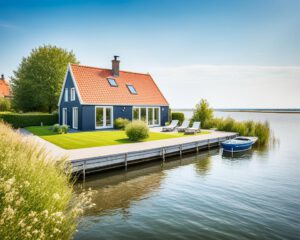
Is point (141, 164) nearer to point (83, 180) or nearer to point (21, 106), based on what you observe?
point (83, 180)

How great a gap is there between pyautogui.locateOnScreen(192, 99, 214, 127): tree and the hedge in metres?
17.5

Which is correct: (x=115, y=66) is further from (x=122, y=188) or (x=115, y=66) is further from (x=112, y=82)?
(x=122, y=188)

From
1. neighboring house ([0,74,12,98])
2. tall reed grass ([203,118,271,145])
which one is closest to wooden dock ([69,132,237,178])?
tall reed grass ([203,118,271,145])

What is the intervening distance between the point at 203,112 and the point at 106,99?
12192mm

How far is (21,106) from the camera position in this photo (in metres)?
37.8

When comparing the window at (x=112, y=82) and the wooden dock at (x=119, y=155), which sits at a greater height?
the window at (x=112, y=82)

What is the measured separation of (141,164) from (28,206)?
10.4 metres

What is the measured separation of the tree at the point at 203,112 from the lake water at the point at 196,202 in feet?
46.9

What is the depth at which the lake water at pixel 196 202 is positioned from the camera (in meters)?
6.70

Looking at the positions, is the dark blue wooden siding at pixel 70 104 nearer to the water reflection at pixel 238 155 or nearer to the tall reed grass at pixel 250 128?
the water reflection at pixel 238 155

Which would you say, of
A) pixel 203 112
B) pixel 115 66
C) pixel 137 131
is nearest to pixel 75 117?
pixel 115 66

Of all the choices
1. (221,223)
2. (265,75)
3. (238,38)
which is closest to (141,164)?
(221,223)

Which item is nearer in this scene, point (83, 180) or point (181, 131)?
point (83, 180)

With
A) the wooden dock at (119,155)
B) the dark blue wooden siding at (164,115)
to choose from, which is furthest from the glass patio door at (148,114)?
the wooden dock at (119,155)
